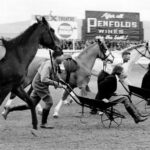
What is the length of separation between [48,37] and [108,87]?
1.95m

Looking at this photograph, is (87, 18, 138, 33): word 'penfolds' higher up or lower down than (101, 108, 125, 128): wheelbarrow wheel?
lower down

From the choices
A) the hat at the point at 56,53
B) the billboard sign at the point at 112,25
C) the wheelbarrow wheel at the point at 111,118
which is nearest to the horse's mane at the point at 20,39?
the hat at the point at 56,53

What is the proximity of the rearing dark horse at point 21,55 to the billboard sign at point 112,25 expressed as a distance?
32.1 metres

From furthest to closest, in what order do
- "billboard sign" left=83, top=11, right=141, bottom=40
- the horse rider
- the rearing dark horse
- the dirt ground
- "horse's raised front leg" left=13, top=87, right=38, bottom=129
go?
"billboard sign" left=83, top=11, right=141, bottom=40
the horse rider
"horse's raised front leg" left=13, top=87, right=38, bottom=129
the rearing dark horse
the dirt ground

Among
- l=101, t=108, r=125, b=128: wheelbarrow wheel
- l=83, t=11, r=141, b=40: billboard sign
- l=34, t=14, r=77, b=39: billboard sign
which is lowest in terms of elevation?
l=83, t=11, r=141, b=40: billboard sign

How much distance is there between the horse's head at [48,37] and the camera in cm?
894

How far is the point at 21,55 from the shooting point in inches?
343

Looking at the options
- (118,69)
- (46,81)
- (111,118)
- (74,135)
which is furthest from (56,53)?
(111,118)

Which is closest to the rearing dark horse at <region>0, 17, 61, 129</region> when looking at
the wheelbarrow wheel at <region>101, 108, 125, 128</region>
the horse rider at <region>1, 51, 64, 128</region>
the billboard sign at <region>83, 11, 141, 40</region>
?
the horse rider at <region>1, 51, 64, 128</region>

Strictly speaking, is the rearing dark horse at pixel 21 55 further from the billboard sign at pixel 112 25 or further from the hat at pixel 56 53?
the billboard sign at pixel 112 25

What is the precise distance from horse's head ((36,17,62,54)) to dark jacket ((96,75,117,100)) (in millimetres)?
1491

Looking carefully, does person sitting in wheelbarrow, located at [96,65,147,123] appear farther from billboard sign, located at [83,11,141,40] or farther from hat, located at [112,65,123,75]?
billboard sign, located at [83,11,141,40]

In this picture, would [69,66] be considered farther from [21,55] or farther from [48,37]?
[21,55]

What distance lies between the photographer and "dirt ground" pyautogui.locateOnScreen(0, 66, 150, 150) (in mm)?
7656
